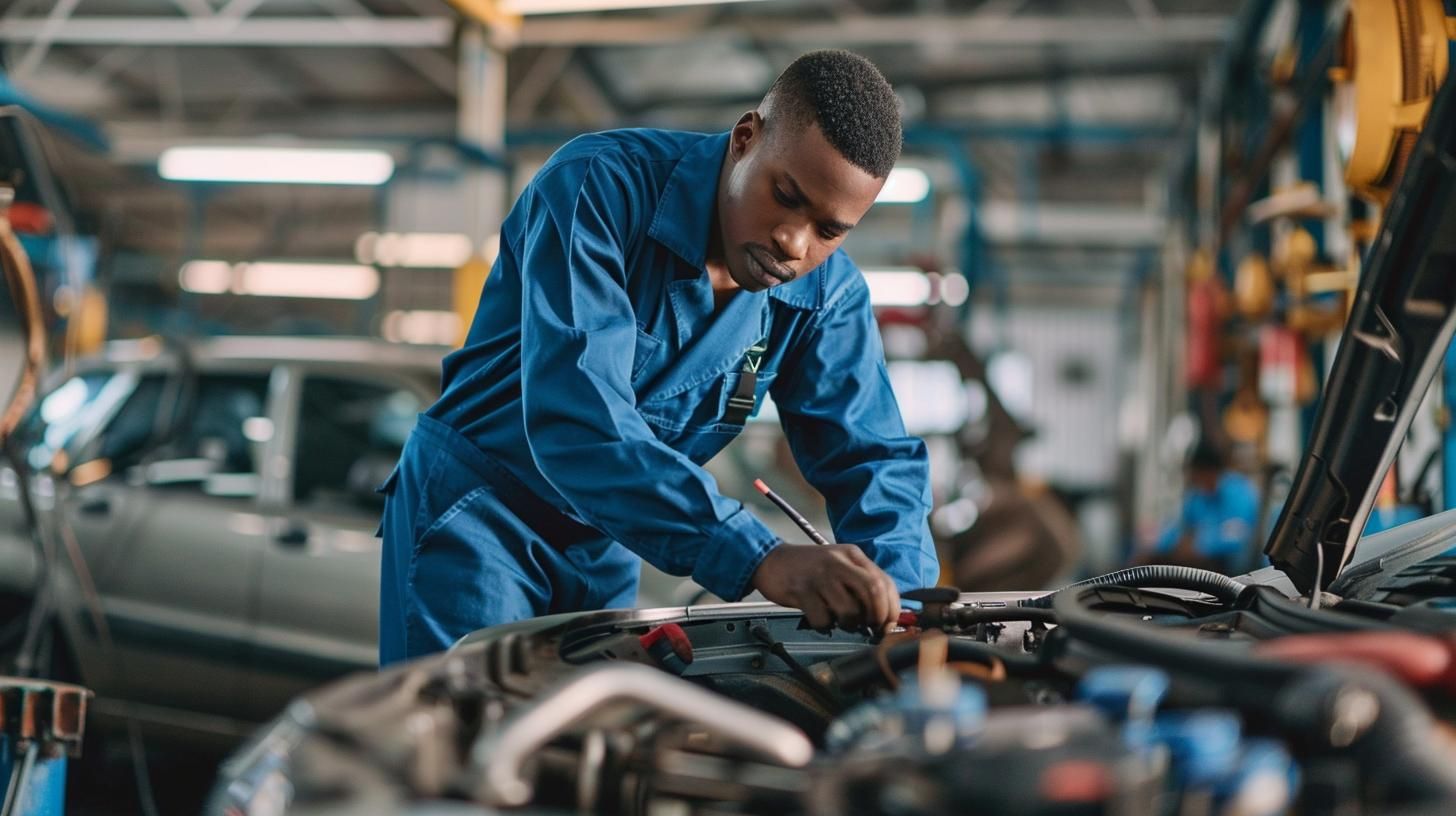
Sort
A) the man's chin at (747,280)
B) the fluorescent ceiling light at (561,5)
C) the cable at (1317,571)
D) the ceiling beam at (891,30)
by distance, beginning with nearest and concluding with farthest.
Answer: the cable at (1317,571) → the man's chin at (747,280) → the fluorescent ceiling light at (561,5) → the ceiling beam at (891,30)

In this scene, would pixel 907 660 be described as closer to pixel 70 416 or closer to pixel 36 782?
pixel 36 782

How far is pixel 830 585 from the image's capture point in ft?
4.63

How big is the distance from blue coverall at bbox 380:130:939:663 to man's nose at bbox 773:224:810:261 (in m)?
0.15

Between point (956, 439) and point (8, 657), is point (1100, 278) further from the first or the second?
point (8, 657)

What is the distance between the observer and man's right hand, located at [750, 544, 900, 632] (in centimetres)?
141

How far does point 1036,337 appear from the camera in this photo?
54.0ft

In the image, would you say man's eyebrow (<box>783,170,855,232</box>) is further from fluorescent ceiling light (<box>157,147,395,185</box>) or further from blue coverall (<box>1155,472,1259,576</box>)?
fluorescent ceiling light (<box>157,147,395,185</box>)

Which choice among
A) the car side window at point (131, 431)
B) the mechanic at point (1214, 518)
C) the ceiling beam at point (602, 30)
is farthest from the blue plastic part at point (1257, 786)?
the ceiling beam at point (602, 30)

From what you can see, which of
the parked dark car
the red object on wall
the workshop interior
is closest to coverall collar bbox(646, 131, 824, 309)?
the workshop interior

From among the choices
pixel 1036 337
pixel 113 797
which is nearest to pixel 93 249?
pixel 113 797

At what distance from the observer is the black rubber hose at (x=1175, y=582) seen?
1696 millimetres

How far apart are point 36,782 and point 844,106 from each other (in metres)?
1.53

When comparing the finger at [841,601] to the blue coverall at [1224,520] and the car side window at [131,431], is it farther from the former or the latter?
the blue coverall at [1224,520]

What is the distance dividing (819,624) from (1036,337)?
51.0 feet
